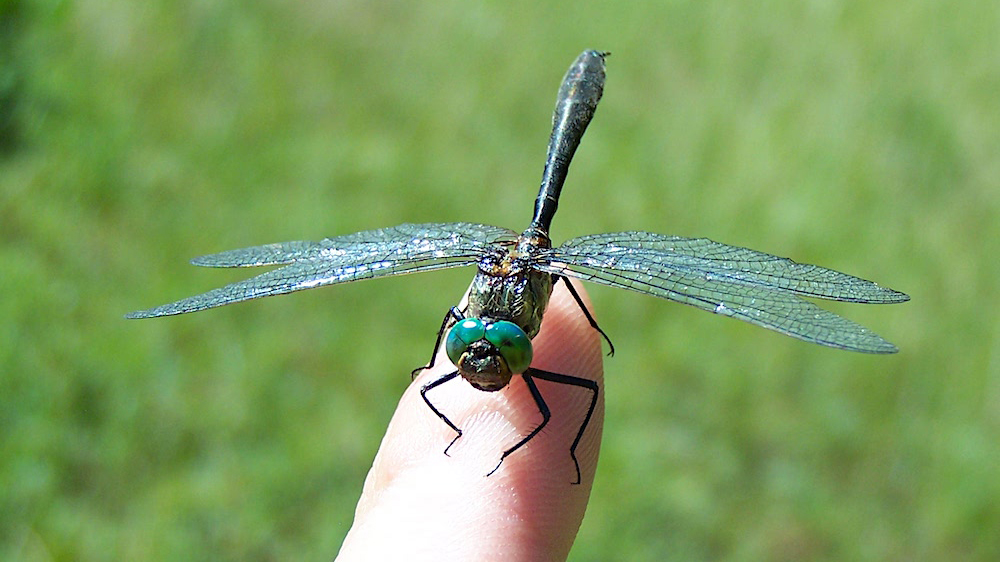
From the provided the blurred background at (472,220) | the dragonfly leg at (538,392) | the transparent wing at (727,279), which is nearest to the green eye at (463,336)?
the dragonfly leg at (538,392)

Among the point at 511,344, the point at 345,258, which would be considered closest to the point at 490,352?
the point at 511,344

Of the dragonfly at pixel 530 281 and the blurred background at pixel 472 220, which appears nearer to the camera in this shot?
the dragonfly at pixel 530 281

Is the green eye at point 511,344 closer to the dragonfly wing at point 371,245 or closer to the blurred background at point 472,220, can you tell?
the dragonfly wing at point 371,245

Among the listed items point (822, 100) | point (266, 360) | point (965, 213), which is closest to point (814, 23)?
point (822, 100)

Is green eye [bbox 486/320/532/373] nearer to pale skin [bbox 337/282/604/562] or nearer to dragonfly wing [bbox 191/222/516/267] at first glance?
pale skin [bbox 337/282/604/562]

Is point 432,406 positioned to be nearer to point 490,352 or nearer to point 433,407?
point 433,407

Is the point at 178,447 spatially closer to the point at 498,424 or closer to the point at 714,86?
the point at 498,424
